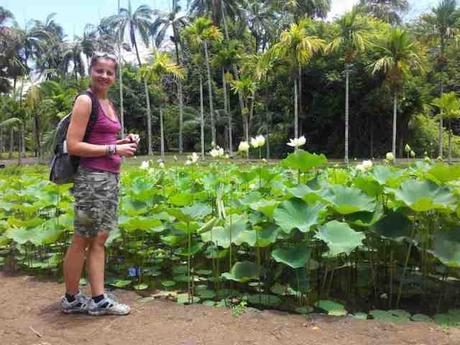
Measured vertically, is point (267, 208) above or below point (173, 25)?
below

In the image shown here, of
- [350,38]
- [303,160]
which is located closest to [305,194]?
[303,160]

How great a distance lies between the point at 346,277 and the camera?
13.0 ft

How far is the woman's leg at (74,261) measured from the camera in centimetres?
323

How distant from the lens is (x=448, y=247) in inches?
128

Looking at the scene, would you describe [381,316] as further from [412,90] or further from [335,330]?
[412,90]

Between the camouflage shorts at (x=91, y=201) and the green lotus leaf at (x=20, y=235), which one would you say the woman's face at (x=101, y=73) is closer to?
the camouflage shorts at (x=91, y=201)

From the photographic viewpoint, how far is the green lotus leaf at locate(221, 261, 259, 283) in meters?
3.47

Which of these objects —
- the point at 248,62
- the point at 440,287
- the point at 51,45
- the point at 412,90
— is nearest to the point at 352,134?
the point at 412,90

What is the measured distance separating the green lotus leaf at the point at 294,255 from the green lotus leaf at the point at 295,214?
152 millimetres

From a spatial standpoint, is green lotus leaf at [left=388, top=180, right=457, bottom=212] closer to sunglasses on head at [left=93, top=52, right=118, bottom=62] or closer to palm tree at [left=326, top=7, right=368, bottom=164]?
sunglasses on head at [left=93, top=52, right=118, bottom=62]

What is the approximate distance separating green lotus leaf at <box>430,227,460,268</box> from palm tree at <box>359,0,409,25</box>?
42.7 meters

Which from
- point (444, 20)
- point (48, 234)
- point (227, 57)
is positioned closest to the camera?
point (48, 234)

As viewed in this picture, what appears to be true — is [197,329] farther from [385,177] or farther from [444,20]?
[444,20]

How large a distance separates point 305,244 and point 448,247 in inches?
33.4
